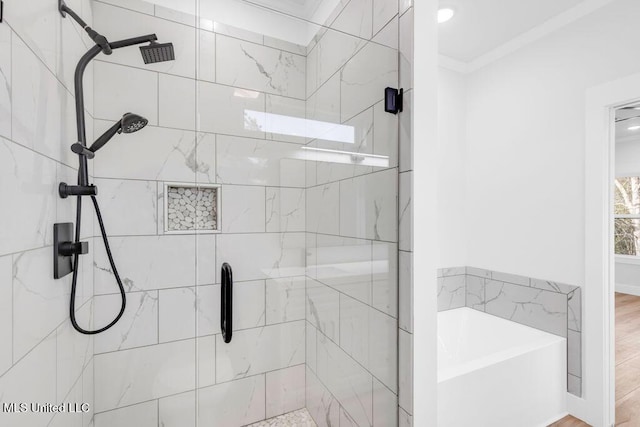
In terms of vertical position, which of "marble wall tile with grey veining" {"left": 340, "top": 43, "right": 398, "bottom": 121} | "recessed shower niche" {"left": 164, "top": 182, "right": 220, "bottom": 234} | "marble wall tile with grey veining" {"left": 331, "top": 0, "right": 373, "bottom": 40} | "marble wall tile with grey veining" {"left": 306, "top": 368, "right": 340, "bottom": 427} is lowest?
"marble wall tile with grey veining" {"left": 306, "top": 368, "right": 340, "bottom": 427}

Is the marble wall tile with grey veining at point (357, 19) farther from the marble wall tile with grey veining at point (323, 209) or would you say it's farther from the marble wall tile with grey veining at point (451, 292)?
the marble wall tile with grey veining at point (451, 292)

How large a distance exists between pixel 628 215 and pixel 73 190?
21.2ft

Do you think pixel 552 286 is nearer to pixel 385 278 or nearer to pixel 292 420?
pixel 385 278

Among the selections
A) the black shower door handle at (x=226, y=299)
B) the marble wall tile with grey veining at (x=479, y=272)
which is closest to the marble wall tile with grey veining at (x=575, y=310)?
the marble wall tile with grey veining at (x=479, y=272)

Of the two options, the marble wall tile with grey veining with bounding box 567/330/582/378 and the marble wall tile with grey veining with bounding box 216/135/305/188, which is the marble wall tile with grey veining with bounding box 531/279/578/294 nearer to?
the marble wall tile with grey veining with bounding box 567/330/582/378

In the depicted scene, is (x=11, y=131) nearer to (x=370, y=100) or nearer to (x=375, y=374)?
(x=370, y=100)

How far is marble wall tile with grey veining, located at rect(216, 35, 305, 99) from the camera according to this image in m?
1.43

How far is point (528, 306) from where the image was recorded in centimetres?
233

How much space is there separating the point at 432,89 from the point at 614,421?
255 cm

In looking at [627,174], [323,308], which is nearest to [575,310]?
[323,308]

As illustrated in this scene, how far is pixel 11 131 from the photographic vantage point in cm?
70

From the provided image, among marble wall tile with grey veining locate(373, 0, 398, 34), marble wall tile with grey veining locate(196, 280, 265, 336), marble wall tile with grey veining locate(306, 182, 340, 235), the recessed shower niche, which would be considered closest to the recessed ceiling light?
marble wall tile with grey veining locate(373, 0, 398, 34)

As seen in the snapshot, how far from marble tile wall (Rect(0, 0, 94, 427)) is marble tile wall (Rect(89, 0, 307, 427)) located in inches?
6.5

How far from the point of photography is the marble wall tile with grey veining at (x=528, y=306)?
214 cm
